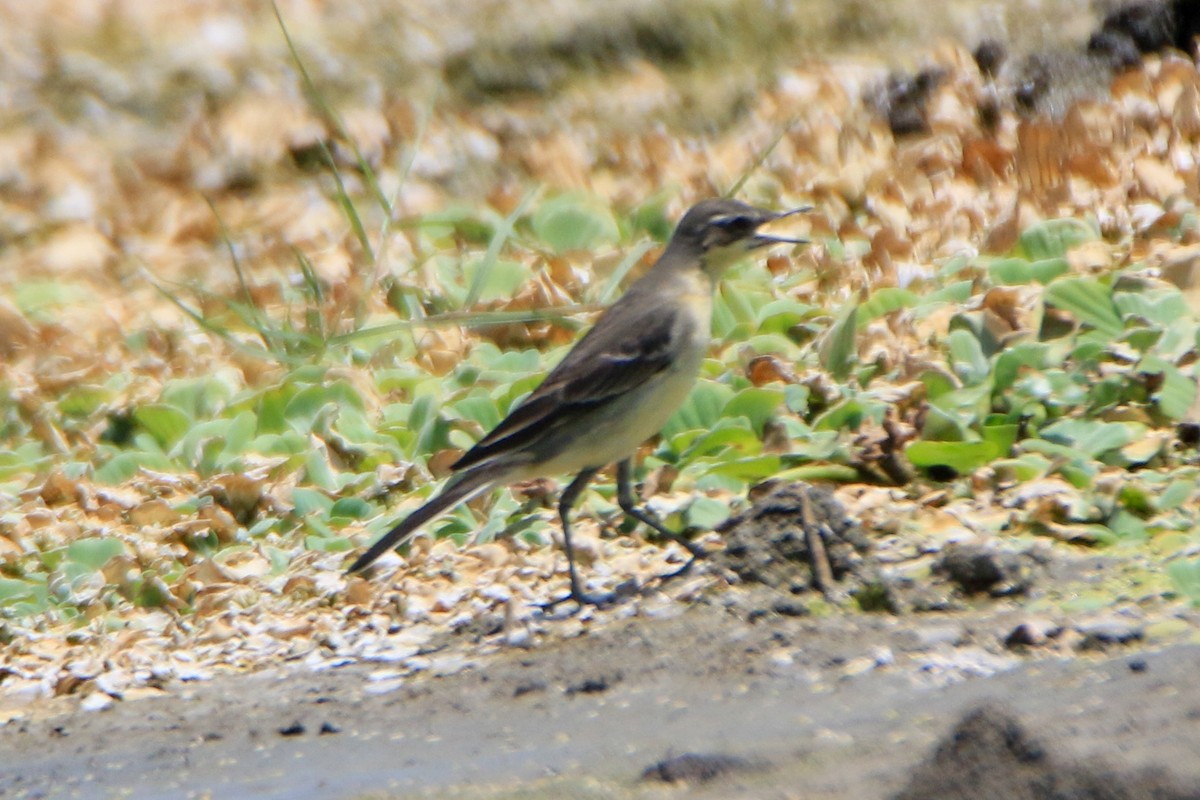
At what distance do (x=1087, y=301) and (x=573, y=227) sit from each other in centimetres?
297

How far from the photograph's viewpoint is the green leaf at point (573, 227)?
8719 mm

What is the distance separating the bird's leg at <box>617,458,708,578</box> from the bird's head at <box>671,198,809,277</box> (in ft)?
2.80

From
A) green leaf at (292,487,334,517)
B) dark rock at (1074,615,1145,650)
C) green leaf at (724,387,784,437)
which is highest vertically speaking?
green leaf at (292,487,334,517)

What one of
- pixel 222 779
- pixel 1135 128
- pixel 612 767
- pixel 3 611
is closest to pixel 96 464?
pixel 3 611

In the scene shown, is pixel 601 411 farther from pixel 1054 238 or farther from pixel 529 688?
pixel 1054 238

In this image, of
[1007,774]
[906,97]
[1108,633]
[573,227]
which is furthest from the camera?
[906,97]

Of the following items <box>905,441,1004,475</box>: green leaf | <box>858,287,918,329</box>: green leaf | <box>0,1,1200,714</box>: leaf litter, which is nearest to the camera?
<box>0,1,1200,714</box>: leaf litter

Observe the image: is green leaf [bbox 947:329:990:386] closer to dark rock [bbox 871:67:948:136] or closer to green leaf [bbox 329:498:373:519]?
green leaf [bbox 329:498:373:519]

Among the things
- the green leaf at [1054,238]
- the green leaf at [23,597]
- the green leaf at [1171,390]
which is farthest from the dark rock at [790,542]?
the green leaf at [1054,238]

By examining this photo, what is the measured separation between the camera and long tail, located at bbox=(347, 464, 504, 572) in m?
5.50

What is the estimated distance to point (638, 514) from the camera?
5.84m

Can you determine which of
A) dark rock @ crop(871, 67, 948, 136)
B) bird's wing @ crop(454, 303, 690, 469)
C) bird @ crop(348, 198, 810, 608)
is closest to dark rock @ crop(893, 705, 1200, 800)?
bird @ crop(348, 198, 810, 608)

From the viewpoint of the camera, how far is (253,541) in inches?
247

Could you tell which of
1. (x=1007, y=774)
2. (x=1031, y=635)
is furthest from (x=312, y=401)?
(x=1007, y=774)
